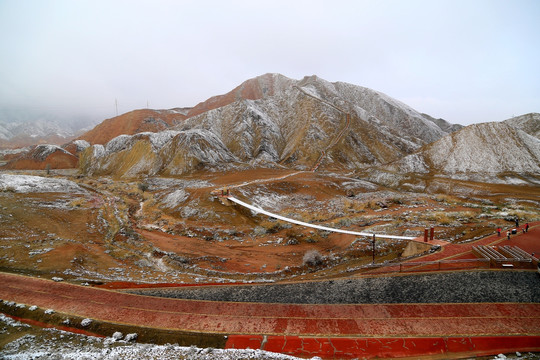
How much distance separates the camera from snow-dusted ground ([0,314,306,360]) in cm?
1099

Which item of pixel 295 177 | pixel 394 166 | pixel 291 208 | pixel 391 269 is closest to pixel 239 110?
pixel 295 177

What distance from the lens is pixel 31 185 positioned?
4406cm

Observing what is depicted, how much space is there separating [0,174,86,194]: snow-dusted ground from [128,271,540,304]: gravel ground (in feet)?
133


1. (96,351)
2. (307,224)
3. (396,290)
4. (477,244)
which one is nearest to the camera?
(96,351)

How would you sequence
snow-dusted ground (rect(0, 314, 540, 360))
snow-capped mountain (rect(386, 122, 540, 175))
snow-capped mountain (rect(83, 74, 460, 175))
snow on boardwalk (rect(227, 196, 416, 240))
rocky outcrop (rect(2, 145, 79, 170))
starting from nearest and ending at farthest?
snow-dusted ground (rect(0, 314, 540, 360)) < snow on boardwalk (rect(227, 196, 416, 240)) < snow-capped mountain (rect(386, 122, 540, 175)) < snow-capped mountain (rect(83, 74, 460, 175)) < rocky outcrop (rect(2, 145, 79, 170))

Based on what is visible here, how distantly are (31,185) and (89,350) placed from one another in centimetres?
4543

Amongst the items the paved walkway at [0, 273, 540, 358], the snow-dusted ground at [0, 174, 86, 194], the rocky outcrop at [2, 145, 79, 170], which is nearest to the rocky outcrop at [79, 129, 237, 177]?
the rocky outcrop at [2, 145, 79, 170]

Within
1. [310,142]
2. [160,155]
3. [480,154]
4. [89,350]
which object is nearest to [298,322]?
[89,350]

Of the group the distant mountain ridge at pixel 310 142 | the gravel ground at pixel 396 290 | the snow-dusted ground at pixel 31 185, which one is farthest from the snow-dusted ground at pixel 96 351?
the distant mountain ridge at pixel 310 142

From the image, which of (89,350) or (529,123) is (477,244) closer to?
(89,350)

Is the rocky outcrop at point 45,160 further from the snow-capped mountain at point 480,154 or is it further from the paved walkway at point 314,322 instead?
the snow-capped mountain at point 480,154

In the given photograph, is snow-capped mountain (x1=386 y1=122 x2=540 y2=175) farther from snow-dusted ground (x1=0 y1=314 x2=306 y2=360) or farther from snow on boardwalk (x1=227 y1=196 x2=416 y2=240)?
snow-dusted ground (x1=0 y1=314 x2=306 y2=360)

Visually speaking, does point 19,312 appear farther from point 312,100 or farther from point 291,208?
point 312,100

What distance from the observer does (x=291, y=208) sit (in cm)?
4000
